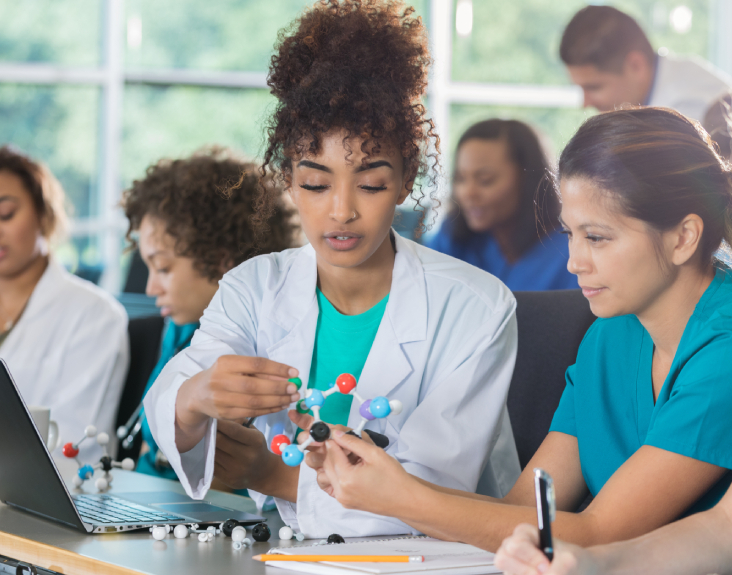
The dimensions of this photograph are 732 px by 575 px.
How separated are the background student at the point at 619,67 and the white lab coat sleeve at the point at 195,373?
1.72 m

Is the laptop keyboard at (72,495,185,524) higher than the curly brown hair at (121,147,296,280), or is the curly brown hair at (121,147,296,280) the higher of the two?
the curly brown hair at (121,147,296,280)

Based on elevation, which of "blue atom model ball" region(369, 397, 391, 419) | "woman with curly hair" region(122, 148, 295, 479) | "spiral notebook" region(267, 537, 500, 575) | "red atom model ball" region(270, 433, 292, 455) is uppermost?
"woman with curly hair" region(122, 148, 295, 479)

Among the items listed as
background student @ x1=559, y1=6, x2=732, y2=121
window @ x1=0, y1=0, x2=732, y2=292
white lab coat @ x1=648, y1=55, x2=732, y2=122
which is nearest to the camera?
background student @ x1=559, y1=6, x2=732, y2=121

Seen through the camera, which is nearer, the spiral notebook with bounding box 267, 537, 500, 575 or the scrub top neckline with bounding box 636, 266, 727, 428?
the spiral notebook with bounding box 267, 537, 500, 575

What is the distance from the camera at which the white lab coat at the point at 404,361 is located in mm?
1226

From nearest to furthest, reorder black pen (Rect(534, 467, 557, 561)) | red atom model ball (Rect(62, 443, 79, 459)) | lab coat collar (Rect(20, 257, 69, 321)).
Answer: black pen (Rect(534, 467, 557, 561)), red atom model ball (Rect(62, 443, 79, 459)), lab coat collar (Rect(20, 257, 69, 321))

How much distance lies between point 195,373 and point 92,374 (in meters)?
0.90

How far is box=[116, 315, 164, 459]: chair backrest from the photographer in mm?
2135

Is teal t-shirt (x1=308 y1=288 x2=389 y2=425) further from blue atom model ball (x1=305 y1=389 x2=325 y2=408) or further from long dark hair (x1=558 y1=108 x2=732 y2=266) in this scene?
long dark hair (x1=558 y1=108 x2=732 y2=266)

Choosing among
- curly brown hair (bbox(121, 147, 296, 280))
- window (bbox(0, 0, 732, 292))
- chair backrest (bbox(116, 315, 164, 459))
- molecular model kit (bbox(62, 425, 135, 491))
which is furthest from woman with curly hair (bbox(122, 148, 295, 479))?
window (bbox(0, 0, 732, 292))

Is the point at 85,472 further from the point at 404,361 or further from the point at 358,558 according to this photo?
the point at 358,558

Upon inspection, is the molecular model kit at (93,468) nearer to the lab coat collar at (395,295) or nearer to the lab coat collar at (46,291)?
the lab coat collar at (395,295)

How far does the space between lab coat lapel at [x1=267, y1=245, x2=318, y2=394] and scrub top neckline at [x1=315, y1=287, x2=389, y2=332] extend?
0.10 ft

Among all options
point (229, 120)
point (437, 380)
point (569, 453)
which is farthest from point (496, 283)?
point (229, 120)
